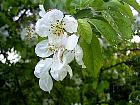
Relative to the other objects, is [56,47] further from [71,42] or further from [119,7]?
[119,7]

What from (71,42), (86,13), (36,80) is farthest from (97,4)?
(36,80)

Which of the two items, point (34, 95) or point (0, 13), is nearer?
point (0, 13)

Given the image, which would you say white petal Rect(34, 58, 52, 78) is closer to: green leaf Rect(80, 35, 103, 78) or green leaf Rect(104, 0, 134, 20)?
green leaf Rect(80, 35, 103, 78)

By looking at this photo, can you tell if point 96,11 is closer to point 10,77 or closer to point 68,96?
point 10,77

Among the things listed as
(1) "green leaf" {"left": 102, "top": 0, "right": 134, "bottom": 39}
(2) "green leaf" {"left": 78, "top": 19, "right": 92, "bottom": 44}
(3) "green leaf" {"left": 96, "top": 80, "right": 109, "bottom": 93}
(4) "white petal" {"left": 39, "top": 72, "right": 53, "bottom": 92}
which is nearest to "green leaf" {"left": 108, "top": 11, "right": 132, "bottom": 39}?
(1) "green leaf" {"left": 102, "top": 0, "right": 134, "bottom": 39}

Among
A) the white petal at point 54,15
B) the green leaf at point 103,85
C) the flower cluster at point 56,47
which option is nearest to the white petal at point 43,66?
the flower cluster at point 56,47

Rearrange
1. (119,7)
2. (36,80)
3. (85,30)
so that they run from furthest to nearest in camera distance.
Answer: (36,80) → (119,7) → (85,30)

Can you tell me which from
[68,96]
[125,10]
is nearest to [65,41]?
[125,10]

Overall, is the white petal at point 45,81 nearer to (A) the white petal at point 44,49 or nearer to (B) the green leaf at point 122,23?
(A) the white petal at point 44,49
